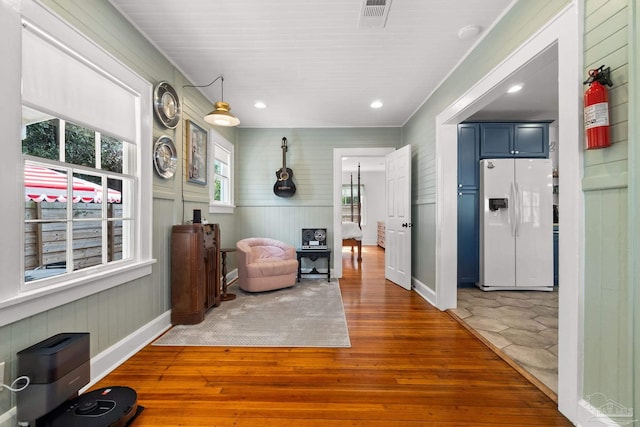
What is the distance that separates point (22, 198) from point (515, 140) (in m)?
5.20

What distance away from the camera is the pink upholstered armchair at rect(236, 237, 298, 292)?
3594 mm

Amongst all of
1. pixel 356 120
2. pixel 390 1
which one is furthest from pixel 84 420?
pixel 356 120

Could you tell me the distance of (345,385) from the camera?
1.72 metres

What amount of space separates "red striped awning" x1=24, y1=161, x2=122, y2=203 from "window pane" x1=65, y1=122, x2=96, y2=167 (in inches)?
4.9

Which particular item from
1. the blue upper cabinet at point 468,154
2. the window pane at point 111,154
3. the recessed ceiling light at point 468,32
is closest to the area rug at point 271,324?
the window pane at point 111,154

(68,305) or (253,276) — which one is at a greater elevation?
(68,305)

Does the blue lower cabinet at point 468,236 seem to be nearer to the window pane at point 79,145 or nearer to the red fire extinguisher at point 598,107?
the red fire extinguisher at point 598,107

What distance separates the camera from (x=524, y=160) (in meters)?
3.73

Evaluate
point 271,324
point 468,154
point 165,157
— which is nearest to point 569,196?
point 271,324

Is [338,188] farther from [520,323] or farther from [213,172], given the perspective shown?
[520,323]

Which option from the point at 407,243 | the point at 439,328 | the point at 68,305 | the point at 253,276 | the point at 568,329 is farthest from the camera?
the point at 407,243

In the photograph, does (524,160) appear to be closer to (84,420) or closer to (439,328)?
(439,328)

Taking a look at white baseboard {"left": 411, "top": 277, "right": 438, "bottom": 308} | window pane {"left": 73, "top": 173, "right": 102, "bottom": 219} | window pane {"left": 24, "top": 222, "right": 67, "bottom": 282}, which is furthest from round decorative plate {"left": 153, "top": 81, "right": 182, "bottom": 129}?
white baseboard {"left": 411, "top": 277, "right": 438, "bottom": 308}

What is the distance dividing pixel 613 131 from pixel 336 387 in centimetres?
204
